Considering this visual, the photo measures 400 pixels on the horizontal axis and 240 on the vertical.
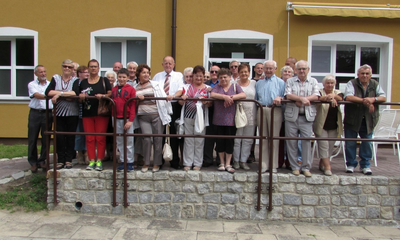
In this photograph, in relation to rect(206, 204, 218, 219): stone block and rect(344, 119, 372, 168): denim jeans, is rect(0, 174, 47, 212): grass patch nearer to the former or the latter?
rect(206, 204, 218, 219): stone block

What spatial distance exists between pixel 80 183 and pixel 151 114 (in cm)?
139

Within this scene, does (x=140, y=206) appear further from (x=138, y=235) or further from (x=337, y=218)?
(x=337, y=218)

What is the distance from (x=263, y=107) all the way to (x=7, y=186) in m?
4.05

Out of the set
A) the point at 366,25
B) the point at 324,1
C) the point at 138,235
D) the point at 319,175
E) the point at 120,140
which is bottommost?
the point at 138,235

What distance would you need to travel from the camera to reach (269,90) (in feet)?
14.5

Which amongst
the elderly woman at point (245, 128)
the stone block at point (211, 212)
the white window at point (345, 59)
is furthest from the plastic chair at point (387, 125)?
the stone block at point (211, 212)

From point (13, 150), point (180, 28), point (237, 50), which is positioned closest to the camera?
point (13, 150)

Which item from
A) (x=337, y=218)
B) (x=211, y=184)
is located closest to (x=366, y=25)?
(x=337, y=218)

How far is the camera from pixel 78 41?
7.44 m

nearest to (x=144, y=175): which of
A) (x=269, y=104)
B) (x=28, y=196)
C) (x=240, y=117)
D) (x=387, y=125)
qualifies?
(x=240, y=117)

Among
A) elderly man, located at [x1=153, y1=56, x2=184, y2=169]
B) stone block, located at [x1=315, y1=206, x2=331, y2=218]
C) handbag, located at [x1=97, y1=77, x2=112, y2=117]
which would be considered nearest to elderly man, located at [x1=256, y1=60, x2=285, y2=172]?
stone block, located at [x1=315, y1=206, x2=331, y2=218]

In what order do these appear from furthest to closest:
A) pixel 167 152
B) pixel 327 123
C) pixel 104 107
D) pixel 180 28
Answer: pixel 180 28 < pixel 327 123 < pixel 104 107 < pixel 167 152

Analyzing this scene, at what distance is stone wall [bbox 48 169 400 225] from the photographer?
13.8 feet

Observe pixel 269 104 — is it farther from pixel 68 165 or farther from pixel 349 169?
pixel 68 165
